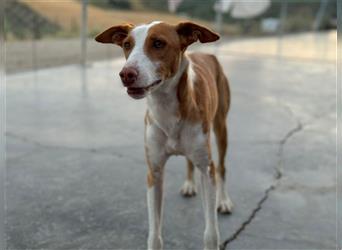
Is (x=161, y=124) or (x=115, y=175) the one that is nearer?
(x=161, y=124)

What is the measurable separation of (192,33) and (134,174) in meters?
1.97

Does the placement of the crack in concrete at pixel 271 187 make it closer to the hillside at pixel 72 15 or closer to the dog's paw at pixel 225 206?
the dog's paw at pixel 225 206

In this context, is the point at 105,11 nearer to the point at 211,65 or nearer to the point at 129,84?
the point at 211,65

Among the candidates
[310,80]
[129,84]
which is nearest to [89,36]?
[310,80]

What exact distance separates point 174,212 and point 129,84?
1594mm

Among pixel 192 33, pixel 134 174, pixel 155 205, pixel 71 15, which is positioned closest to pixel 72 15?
pixel 71 15

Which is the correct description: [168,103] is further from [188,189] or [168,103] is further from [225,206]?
[188,189]

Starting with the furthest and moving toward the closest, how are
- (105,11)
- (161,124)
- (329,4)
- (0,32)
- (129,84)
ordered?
(329,4)
(105,11)
(161,124)
(129,84)
(0,32)

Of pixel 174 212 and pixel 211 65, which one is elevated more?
pixel 211 65

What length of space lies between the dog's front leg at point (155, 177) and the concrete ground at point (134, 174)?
23 cm

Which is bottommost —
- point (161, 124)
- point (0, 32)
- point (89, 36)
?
point (89, 36)

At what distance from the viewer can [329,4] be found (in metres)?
22.6

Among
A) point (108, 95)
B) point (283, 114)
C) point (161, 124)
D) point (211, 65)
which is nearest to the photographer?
point (161, 124)

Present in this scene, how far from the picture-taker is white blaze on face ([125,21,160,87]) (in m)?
2.56
